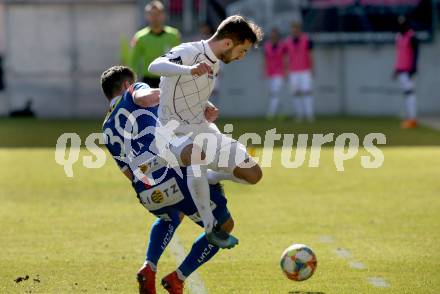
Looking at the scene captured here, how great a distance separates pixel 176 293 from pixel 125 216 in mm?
4238

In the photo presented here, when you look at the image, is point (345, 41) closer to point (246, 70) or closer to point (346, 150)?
point (246, 70)

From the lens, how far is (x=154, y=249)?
7477 millimetres

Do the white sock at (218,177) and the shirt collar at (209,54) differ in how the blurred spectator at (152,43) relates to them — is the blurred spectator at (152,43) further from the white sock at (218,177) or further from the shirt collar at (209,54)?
the shirt collar at (209,54)

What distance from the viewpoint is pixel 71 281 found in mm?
7961

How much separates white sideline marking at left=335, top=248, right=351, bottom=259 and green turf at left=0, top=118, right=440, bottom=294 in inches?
2.4

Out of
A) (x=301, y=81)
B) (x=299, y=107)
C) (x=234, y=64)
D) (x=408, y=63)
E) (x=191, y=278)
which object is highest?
(x=191, y=278)

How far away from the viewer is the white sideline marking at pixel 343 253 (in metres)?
9.02

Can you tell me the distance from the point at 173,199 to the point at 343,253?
230cm

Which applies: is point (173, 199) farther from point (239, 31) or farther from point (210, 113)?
point (239, 31)

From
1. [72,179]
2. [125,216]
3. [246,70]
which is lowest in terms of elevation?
[246,70]

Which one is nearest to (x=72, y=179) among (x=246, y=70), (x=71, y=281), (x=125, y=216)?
(x=125, y=216)

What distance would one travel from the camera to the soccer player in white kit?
730 cm

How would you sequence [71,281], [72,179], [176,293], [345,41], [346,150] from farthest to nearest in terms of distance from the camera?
[345,41], [346,150], [72,179], [71,281], [176,293]

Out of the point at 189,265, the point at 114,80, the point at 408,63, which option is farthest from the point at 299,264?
the point at 408,63
